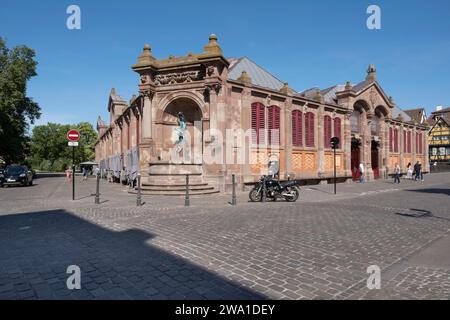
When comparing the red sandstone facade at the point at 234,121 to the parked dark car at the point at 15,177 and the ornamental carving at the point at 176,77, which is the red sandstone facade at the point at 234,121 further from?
the parked dark car at the point at 15,177

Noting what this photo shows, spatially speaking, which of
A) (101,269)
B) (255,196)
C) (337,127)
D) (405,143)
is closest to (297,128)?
(337,127)

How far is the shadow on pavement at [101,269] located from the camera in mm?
3482

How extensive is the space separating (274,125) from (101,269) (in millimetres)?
17304

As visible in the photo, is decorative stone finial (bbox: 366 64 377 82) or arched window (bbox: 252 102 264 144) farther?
decorative stone finial (bbox: 366 64 377 82)

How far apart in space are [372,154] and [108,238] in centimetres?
3058

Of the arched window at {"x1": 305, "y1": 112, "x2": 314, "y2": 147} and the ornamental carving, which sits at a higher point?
the ornamental carving

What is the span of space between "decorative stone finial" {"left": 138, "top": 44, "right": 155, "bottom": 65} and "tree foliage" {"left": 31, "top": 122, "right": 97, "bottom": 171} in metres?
69.8

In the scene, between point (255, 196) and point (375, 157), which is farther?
point (375, 157)

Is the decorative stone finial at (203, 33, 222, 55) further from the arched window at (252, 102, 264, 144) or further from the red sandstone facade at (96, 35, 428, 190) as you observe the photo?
the arched window at (252, 102, 264, 144)

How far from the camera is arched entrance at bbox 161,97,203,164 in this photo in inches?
720

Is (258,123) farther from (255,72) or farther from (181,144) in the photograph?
(255,72)

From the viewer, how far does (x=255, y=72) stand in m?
24.4

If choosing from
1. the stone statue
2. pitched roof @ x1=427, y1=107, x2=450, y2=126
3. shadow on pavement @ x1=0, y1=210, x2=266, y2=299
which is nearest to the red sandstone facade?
the stone statue
